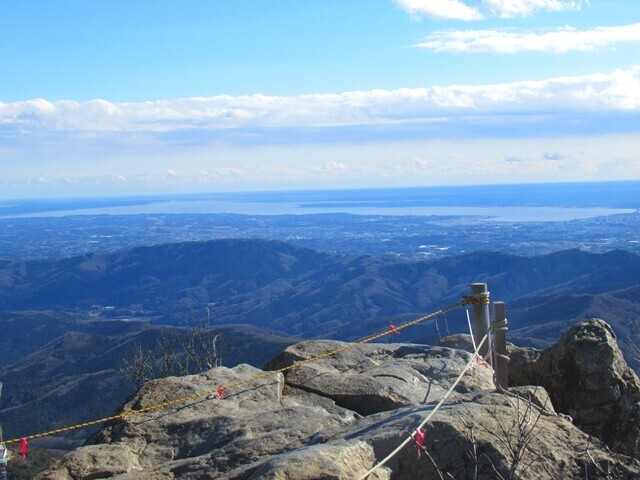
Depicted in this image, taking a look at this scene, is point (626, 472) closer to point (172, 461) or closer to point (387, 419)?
point (387, 419)

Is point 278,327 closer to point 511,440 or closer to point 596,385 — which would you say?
point 596,385

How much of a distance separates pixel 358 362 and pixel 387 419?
4.24 meters

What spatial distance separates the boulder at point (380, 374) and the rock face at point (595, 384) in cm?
97

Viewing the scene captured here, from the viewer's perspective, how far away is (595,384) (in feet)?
31.6

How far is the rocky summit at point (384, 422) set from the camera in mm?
7172

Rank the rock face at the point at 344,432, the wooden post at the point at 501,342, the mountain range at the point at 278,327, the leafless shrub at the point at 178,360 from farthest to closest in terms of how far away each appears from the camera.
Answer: the mountain range at the point at 278,327, the leafless shrub at the point at 178,360, the wooden post at the point at 501,342, the rock face at the point at 344,432

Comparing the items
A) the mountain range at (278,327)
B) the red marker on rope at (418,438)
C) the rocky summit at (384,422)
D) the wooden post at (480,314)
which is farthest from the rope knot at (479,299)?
the mountain range at (278,327)

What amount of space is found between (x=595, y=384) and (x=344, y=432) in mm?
3468

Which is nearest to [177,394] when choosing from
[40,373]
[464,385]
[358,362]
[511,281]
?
[358,362]

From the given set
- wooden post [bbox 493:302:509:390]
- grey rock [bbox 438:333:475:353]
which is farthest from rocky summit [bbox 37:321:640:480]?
grey rock [bbox 438:333:475:353]

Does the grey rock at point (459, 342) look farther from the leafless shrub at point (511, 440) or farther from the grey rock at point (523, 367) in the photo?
the leafless shrub at point (511, 440)

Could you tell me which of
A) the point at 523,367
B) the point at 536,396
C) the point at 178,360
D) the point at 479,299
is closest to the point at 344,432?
the point at 536,396

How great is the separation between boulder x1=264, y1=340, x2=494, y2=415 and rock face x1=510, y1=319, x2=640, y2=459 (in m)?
0.97

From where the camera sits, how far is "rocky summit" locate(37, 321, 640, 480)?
717cm
